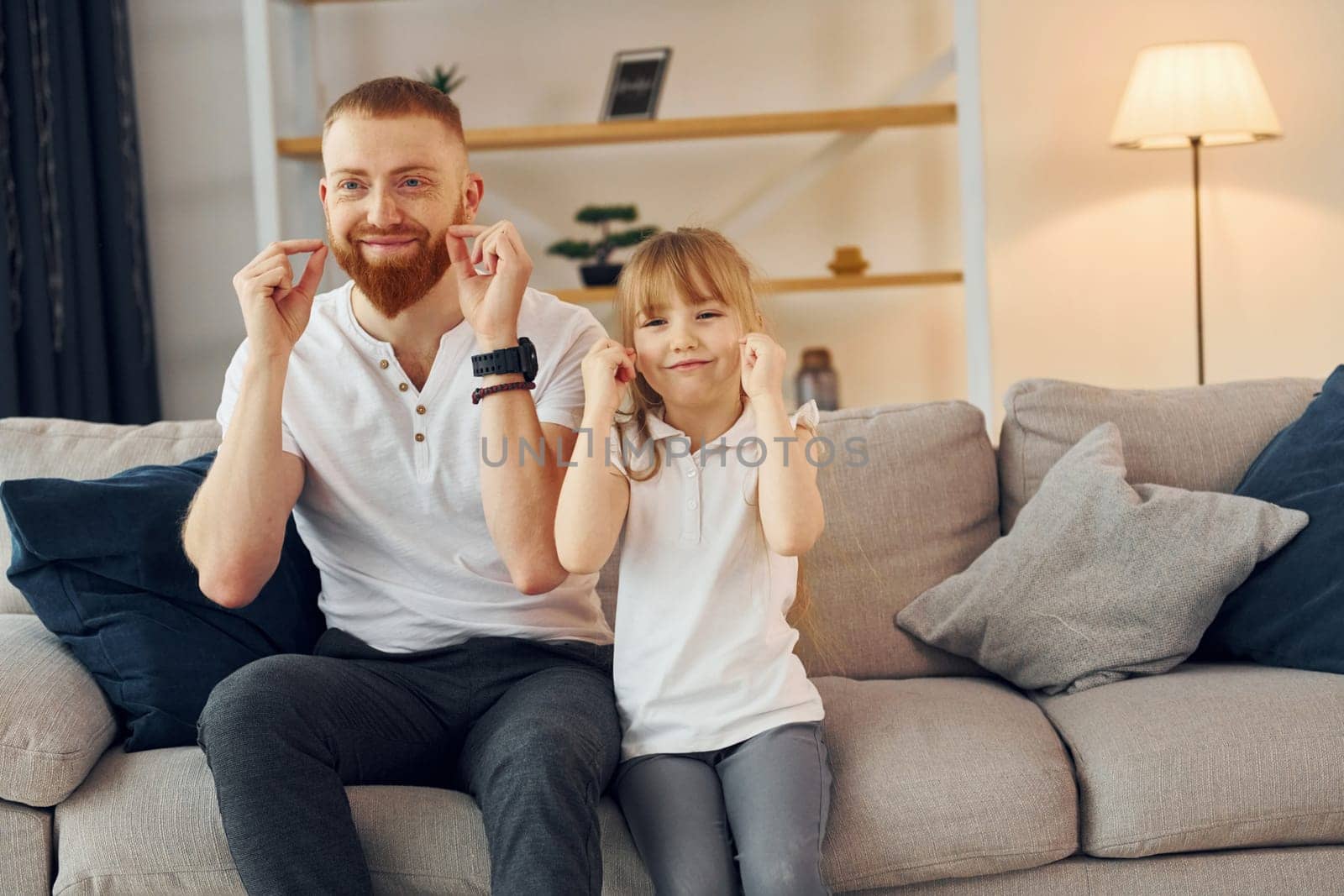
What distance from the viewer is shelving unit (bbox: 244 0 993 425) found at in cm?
316

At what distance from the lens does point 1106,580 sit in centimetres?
176

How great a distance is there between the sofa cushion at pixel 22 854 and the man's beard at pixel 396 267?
0.71m

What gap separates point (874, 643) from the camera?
190 centimetres

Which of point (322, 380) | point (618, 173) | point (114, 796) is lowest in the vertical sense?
point (114, 796)

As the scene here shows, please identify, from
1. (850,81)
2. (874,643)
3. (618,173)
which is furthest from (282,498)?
(850,81)

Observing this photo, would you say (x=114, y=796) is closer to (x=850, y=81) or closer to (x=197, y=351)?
(x=197, y=351)

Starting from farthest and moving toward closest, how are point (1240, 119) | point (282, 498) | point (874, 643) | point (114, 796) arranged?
1. point (1240, 119)
2. point (874, 643)
3. point (282, 498)
4. point (114, 796)

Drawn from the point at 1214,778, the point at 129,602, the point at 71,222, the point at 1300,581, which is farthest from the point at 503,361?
the point at 71,222

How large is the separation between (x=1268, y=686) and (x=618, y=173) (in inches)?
93.9

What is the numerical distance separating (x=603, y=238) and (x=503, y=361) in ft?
6.07

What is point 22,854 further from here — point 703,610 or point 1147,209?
point 1147,209

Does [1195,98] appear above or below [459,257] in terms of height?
above

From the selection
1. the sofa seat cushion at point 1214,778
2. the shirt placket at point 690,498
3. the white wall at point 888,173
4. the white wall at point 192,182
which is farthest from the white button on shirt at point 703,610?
the white wall at point 192,182

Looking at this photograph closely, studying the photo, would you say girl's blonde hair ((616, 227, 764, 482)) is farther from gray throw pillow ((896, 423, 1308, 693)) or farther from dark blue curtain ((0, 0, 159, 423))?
dark blue curtain ((0, 0, 159, 423))
